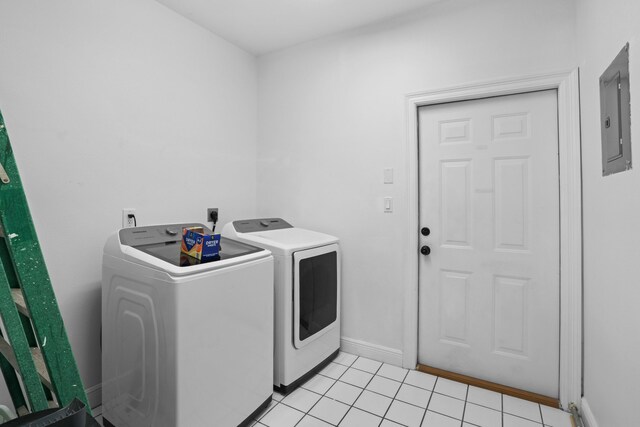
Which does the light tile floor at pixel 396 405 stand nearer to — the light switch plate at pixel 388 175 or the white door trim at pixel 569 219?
the white door trim at pixel 569 219

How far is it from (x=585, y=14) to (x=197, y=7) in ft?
7.56

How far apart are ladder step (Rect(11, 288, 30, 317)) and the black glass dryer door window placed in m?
1.31

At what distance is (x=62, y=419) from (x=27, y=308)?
46 cm

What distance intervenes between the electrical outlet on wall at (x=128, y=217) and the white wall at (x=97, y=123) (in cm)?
3

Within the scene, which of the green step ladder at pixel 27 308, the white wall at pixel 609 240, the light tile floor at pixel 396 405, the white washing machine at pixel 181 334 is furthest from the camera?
the light tile floor at pixel 396 405

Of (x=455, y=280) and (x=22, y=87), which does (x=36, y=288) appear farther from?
(x=455, y=280)

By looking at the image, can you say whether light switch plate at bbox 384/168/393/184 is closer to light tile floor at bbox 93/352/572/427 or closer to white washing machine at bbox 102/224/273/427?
white washing machine at bbox 102/224/273/427

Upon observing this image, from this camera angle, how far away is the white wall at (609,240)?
3.63ft

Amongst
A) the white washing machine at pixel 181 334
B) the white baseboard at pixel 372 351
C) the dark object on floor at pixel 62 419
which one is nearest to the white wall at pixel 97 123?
the white washing machine at pixel 181 334

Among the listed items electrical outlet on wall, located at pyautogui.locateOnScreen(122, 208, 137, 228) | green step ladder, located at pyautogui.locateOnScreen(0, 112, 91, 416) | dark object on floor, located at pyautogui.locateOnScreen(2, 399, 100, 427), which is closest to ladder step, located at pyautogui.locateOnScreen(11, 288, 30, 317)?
green step ladder, located at pyautogui.locateOnScreen(0, 112, 91, 416)

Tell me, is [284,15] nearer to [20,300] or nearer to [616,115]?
[616,115]

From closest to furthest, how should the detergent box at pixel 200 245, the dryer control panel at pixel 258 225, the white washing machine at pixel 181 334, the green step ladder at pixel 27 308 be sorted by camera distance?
1. the green step ladder at pixel 27 308
2. the white washing machine at pixel 181 334
3. the detergent box at pixel 200 245
4. the dryer control panel at pixel 258 225

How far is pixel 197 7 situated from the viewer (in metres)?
2.20

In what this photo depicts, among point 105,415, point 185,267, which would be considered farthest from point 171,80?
point 105,415
